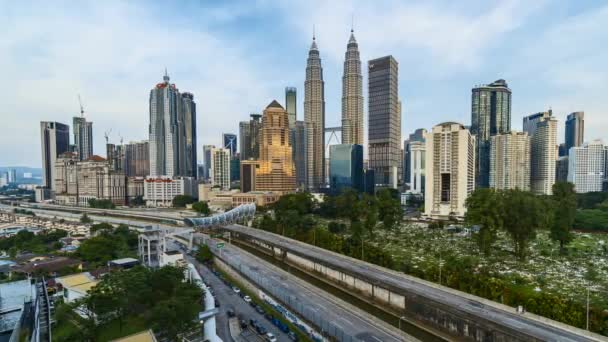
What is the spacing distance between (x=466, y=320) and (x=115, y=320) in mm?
36107

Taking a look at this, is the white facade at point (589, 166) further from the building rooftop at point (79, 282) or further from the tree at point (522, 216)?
the building rooftop at point (79, 282)

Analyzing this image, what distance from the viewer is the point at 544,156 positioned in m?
144

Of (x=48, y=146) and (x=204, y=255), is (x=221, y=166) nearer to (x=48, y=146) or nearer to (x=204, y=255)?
(x=48, y=146)

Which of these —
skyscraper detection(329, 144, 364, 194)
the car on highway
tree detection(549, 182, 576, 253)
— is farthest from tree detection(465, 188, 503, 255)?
skyscraper detection(329, 144, 364, 194)

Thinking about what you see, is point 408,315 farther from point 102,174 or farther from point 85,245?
point 102,174

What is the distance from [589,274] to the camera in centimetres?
4184

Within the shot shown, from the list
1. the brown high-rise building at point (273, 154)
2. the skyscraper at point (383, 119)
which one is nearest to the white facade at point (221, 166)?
the brown high-rise building at point (273, 154)

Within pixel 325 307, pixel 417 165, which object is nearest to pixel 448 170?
pixel 417 165

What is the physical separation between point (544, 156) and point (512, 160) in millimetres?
20271

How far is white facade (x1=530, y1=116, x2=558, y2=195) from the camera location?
5546 inches

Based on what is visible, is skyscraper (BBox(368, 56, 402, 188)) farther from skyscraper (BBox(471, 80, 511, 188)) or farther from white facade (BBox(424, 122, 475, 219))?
white facade (BBox(424, 122, 475, 219))

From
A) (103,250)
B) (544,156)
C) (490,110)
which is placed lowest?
(103,250)

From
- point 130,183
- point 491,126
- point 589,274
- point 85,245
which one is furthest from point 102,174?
point 491,126

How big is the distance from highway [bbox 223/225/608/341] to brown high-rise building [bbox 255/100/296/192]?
94492 millimetres
